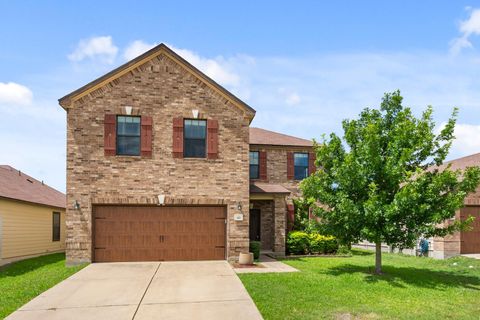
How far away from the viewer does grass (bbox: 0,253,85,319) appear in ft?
31.7

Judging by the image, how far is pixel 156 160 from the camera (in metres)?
15.6

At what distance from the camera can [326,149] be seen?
44.3ft

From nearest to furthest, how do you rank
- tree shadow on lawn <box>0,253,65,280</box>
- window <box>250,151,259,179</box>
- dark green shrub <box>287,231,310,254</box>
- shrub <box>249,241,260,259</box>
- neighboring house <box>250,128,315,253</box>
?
tree shadow on lawn <box>0,253,65,280</box>
shrub <box>249,241,260,259</box>
dark green shrub <box>287,231,310,254</box>
neighboring house <box>250,128,315,253</box>
window <box>250,151,259,179</box>

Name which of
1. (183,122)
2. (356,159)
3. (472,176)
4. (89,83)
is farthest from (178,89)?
(472,176)

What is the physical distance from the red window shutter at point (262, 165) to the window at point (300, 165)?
1782 millimetres

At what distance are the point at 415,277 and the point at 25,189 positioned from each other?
19.5 metres

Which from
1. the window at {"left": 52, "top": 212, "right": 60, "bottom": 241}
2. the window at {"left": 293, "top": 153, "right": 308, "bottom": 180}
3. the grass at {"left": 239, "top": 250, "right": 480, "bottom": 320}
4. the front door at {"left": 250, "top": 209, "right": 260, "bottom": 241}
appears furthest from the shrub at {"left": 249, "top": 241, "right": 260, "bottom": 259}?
the window at {"left": 52, "top": 212, "right": 60, "bottom": 241}

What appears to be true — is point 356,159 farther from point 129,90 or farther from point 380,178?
point 129,90

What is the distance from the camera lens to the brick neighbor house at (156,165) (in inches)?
599

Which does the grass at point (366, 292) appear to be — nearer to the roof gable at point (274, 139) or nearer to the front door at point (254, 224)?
the front door at point (254, 224)

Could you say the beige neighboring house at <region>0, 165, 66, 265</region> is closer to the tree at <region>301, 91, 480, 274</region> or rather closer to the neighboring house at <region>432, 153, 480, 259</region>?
the tree at <region>301, 91, 480, 274</region>

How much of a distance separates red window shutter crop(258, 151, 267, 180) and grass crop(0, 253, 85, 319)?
34.8 feet

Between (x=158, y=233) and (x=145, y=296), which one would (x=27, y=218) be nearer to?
(x=158, y=233)

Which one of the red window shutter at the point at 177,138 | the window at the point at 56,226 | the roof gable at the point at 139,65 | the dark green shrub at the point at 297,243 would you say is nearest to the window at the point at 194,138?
the red window shutter at the point at 177,138
